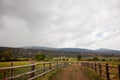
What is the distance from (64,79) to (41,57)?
509 ft

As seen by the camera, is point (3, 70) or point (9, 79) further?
point (9, 79)

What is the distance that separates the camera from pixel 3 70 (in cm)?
748

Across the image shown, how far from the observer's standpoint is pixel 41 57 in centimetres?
17062

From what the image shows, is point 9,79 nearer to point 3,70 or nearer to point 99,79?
point 3,70

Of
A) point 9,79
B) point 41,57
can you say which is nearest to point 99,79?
point 9,79

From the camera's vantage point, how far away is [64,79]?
16688 millimetres

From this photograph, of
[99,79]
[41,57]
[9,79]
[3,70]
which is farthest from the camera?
[41,57]

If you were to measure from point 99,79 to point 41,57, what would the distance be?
156288 mm

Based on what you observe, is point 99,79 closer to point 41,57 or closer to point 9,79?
point 9,79

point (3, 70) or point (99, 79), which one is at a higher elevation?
point (3, 70)

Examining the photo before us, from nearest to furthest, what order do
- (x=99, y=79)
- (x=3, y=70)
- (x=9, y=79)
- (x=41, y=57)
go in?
1. (x=3, y=70)
2. (x=9, y=79)
3. (x=99, y=79)
4. (x=41, y=57)

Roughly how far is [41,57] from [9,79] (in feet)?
537

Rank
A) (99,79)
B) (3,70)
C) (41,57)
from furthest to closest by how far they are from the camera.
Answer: (41,57) → (99,79) → (3,70)

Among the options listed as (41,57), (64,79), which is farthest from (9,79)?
(41,57)
